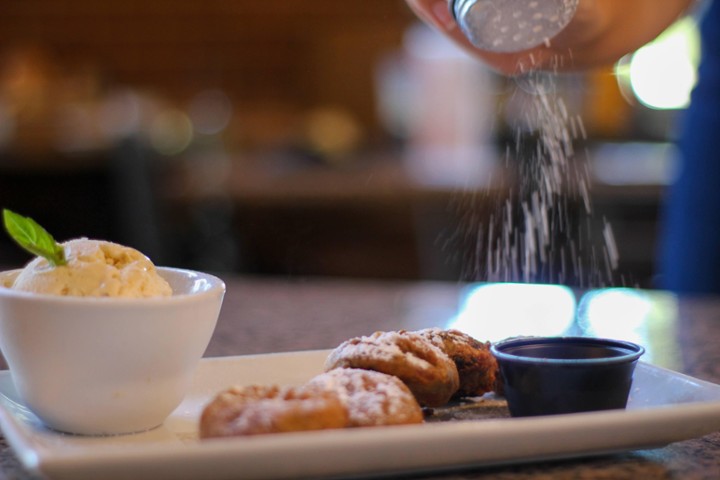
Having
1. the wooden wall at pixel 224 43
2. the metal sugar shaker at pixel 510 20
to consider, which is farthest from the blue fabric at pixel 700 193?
the wooden wall at pixel 224 43

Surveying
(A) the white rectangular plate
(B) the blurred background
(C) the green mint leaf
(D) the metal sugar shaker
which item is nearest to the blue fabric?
(B) the blurred background

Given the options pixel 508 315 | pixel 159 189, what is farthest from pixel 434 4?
pixel 159 189

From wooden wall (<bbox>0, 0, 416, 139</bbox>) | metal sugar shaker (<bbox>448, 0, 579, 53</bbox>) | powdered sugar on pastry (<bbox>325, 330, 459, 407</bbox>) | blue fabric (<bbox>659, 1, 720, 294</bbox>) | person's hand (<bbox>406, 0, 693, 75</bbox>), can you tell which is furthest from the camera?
wooden wall (<bbox>0, 0, 416, 139</bbox>)

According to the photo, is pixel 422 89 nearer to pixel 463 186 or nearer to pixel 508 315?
pixel 463 186

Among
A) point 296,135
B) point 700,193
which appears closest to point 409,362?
point 700,193

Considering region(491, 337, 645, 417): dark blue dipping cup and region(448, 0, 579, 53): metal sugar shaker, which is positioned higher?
region(448, 0, 579, 53): metal sugar shaker

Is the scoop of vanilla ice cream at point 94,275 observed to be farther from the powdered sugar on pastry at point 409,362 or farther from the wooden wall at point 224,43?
the wooden wall at point 224,43

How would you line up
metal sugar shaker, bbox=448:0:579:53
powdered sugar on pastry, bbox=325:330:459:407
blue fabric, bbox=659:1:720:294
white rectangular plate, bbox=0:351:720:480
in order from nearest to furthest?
1. white rectangular plate, bbox=0:351:720:480
2. powdered sugar on pastry, bbox=325:330:459:407
3. metal sugar shaker, bbox=448:0:579:53
4. blue fabric, bbox=659:1:720:294

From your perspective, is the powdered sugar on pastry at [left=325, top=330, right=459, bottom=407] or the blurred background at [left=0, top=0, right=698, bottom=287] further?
the blurred background at [left=0, top=0, right=698, bottom=287]

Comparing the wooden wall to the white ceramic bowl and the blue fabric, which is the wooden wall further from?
the white ceramic bowl
